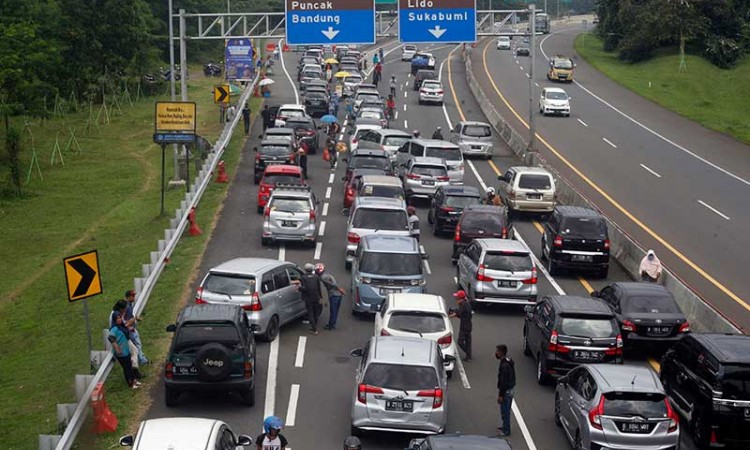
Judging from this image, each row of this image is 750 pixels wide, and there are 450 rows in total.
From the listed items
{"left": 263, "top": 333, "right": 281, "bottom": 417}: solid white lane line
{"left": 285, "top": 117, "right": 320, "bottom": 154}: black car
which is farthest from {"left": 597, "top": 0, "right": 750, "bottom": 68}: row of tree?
{"left": 263, "top": 333, "right": 281, "bottom": 417}: solid white lane line

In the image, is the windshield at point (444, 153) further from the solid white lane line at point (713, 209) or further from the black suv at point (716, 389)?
the black suv at point (716, 389)

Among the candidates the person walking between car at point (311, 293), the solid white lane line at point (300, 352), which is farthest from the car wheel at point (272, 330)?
the person walking between car at point (311, 293)

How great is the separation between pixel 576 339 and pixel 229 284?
7.44 m

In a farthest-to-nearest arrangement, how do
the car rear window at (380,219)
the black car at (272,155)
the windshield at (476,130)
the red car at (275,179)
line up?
the windshield at (476,130)
the black car at (272,155)
the red car at (275,179)
the car rear window at (380,219)

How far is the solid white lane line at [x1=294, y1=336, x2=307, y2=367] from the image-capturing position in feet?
74.6

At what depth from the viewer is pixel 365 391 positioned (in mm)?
17797

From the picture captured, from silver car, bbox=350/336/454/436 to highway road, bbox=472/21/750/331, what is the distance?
11261 mm

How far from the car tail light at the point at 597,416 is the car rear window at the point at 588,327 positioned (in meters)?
4.14

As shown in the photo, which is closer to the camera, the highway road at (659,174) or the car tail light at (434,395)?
the car tail light at (434,395)

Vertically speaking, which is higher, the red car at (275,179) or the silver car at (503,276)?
the red car at (275,179)

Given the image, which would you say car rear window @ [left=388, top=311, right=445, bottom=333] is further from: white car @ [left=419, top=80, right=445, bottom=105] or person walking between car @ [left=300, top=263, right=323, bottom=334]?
white car @ [left=419, top=80, right=445, bottom=105]

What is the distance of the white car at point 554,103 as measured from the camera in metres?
66.9

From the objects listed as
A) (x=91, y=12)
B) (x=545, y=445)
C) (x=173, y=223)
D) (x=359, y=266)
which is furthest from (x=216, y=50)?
(x=545, y=445)

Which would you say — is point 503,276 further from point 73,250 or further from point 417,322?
point 73,250
